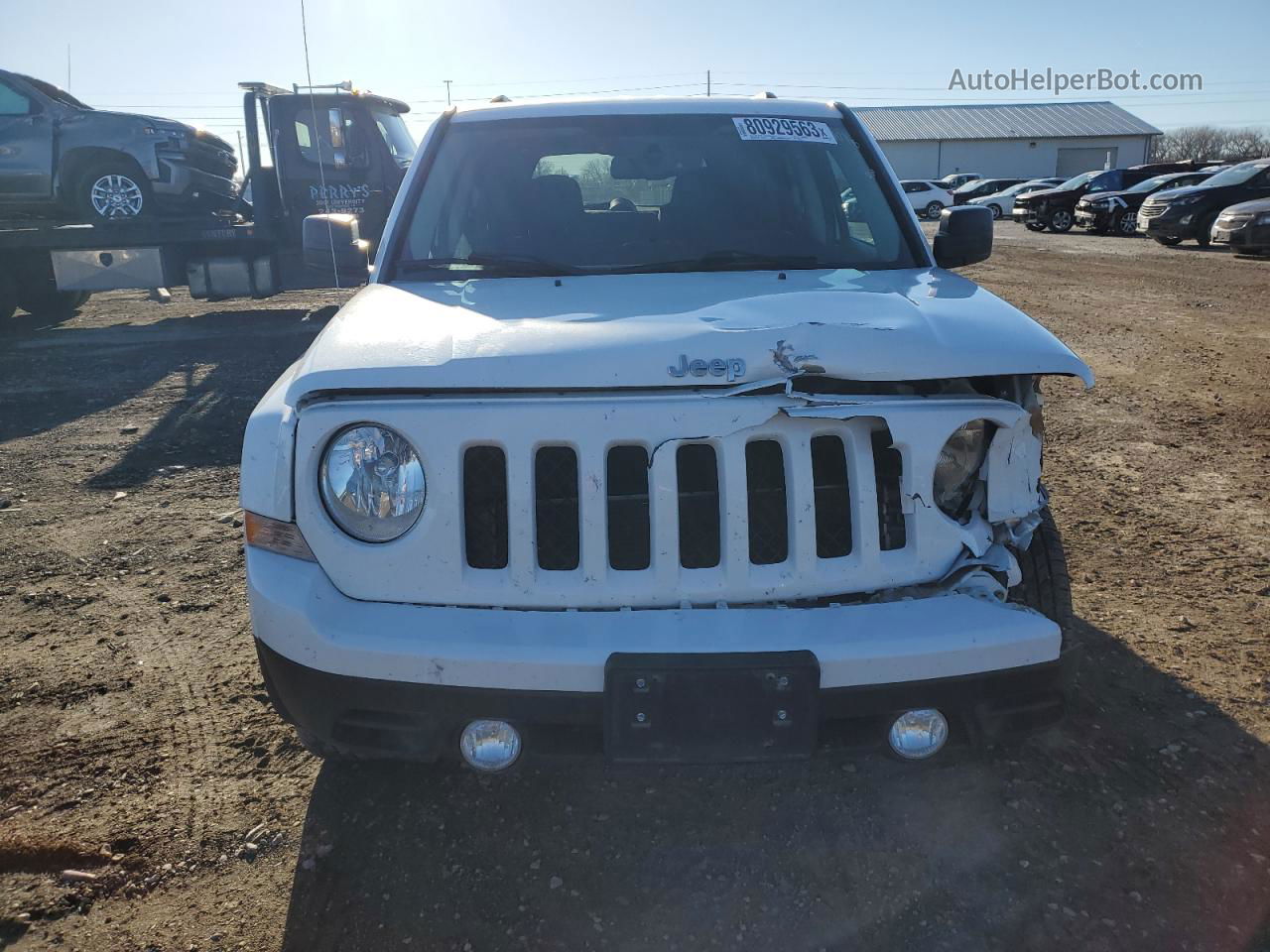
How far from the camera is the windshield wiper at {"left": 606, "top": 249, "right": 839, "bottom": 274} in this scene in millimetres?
2943

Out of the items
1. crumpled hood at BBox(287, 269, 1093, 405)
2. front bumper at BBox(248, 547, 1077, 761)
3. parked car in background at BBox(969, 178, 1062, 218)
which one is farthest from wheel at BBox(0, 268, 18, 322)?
parked car in background at BBox(969, 178, 1062, 218)

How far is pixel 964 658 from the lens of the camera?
1.93 meters

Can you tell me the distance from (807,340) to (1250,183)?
19863 millimetres

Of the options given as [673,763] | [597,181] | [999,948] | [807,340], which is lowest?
[999,948]

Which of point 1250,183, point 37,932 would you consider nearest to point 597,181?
point 37,932

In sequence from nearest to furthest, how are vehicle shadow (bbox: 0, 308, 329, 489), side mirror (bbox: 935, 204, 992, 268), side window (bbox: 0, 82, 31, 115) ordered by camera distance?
side mirror (bbox: 935, 204, 992, 268)
vehicle shadow (bbox: 0, 308, 329, 489)
side window (bbox: 0, 82, 31, 115)

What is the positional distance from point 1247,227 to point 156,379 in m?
16.7

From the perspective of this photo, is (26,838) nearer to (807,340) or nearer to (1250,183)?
(807,340)

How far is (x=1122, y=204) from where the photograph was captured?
2252 centimetres

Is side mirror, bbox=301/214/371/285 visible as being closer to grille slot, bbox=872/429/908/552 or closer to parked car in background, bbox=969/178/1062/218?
grille slot, bbox=872/429/908/552

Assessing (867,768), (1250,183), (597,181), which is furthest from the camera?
(1250,183)

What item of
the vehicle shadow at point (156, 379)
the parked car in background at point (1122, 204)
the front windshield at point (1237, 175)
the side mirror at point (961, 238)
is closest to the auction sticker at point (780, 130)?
the side mirror at point (961, 238)

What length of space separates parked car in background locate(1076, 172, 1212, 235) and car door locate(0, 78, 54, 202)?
21.9 metres

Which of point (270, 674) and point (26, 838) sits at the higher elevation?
point (270, 674)
